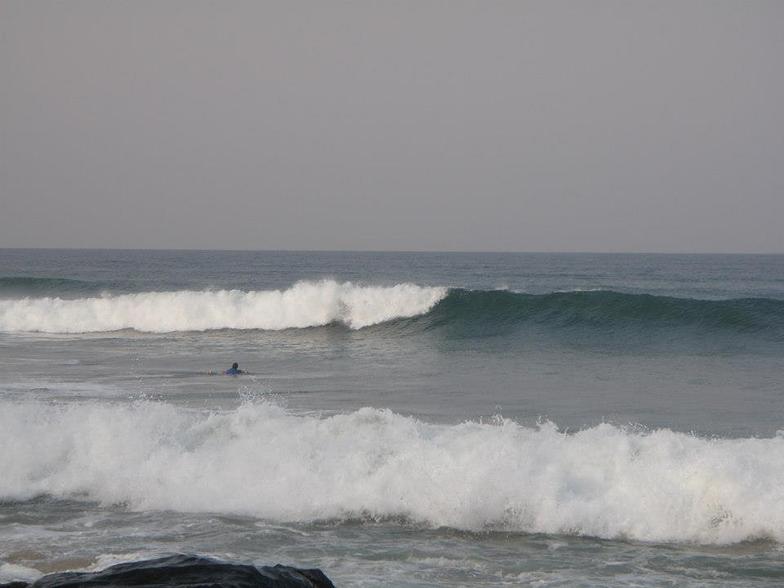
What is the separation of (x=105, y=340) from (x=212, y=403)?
1508 centimetres

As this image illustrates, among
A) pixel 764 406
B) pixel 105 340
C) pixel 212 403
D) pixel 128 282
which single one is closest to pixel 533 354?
pixel 764 406

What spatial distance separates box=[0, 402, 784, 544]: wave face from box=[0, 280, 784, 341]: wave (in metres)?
16.1

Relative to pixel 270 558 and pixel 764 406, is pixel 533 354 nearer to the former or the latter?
pixel 764 406

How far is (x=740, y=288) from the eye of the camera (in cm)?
5816

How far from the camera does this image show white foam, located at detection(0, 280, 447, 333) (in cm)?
3241

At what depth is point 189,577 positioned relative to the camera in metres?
5.75

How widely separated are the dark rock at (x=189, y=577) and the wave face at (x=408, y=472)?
13.5ft

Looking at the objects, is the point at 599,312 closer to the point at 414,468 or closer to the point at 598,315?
the point at 598,315

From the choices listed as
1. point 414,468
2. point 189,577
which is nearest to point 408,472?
point 414,468

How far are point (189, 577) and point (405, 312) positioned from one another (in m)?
26.2

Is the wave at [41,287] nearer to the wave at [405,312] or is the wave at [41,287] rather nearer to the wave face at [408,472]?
the wave at [405,312]

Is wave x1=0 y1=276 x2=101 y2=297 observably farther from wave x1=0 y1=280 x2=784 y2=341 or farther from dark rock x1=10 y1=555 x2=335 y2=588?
dark rock x1=10 y1=555 x2=335 y2=588

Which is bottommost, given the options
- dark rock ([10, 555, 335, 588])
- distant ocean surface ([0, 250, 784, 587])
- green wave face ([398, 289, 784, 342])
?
distant ocean surface ([0, 250, 784, 587])

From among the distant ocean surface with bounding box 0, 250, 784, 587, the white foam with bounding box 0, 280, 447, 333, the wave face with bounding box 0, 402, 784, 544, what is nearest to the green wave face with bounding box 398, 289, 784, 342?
the white foam with bounding box 0, 280, 447, 333
